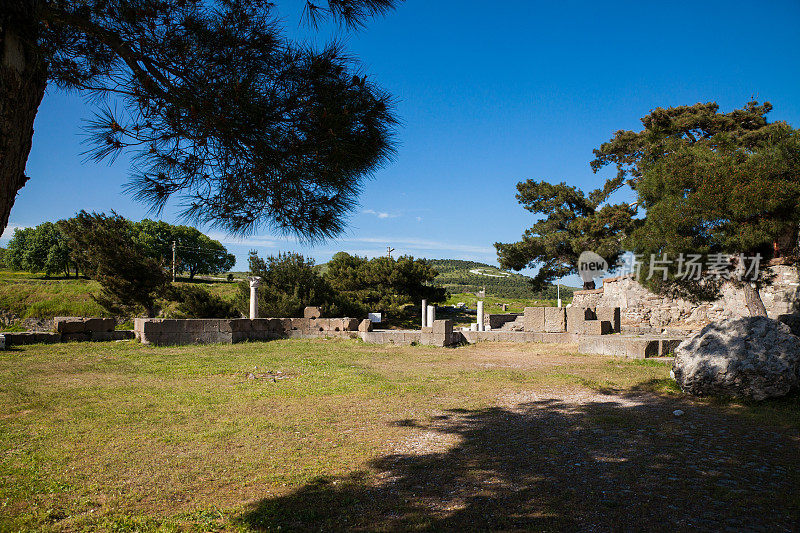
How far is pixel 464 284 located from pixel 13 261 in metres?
52.8

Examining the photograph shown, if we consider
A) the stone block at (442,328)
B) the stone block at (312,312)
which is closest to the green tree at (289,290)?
the stone block at (312,312)

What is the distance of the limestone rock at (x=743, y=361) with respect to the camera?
21.1 ft

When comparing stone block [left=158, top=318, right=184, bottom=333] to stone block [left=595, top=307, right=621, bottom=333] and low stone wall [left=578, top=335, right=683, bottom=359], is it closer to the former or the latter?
low stone wall [left=578, top=335, right=683, bottom=359]

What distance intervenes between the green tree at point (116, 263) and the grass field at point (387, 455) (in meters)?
13.5

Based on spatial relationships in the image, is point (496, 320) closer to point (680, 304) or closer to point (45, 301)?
point (680, 304)

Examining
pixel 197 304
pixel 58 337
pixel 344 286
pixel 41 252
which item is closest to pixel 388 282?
pixel 344 286

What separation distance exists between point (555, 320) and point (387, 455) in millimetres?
13475

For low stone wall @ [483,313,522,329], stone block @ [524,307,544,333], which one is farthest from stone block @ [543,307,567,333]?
low stone wall @ [483,313,522,329]

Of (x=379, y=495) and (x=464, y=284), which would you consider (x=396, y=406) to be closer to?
(x=379, y=495)

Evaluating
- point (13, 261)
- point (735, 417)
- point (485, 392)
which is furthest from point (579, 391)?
point (13, 261)

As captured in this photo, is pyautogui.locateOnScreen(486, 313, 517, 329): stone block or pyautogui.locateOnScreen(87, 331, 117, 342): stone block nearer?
pyautogui.locateOnScreen(87, 331, 117, 342): stone block

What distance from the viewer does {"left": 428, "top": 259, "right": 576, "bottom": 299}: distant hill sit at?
60.9 metres

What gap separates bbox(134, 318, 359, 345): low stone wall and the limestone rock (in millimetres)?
12120

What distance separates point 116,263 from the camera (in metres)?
21.1
